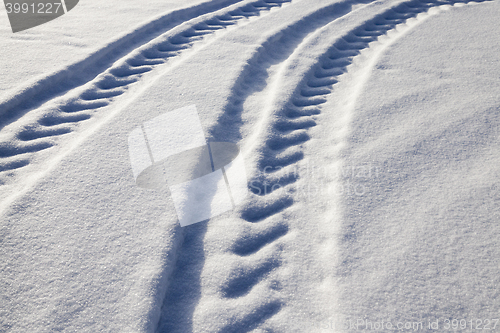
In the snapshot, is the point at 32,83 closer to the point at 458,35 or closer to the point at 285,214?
the point at 285,214

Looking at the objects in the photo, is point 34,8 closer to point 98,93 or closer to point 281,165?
point 98,93

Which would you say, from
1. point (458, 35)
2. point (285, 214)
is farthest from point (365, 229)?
point (458, 35)

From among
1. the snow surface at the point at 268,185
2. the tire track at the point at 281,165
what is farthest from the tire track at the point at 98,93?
the tire track at the point at 281,165

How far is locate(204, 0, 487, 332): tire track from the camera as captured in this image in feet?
3.15

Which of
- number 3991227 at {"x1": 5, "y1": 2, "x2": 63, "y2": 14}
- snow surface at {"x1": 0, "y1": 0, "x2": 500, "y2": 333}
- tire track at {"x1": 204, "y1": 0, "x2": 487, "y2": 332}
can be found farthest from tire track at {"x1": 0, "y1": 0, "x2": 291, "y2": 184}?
number 3991227 at {"x1": 5, "y1": 2, "x2": 63, "y2": 14}

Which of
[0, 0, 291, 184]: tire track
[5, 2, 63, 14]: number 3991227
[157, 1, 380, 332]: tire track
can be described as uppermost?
[5, 2, 63, 14]: number 3991227

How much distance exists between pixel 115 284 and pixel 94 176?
16.7 inches

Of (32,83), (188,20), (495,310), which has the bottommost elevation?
(495,310)

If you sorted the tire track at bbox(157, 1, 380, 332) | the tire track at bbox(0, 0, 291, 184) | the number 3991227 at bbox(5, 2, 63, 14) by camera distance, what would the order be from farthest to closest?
the number 3991227 at bbox(5, 2, 63, 14) → the tire track at bbox(0, 0, 291, 184) → the tire track at bbox(157, 1, 380, 332)

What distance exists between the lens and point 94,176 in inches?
47.3

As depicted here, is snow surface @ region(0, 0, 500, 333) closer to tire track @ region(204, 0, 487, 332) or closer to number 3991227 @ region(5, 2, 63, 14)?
tire track @ region(204, 0, 487, 332)

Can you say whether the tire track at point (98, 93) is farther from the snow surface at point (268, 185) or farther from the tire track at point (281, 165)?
the tire track at point (281, 165)

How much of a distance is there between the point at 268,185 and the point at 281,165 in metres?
0.11

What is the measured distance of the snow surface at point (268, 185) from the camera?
2.92ft
